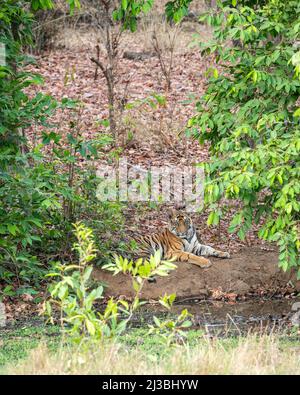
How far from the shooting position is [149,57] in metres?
20.0

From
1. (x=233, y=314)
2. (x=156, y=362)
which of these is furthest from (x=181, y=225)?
(x=156, y=362)

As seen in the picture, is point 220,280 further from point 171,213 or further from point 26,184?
point 26,184

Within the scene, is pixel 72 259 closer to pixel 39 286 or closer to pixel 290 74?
pixel 39 286

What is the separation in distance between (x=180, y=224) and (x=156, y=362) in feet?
20.5

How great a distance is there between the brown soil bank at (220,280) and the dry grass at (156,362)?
439 cm

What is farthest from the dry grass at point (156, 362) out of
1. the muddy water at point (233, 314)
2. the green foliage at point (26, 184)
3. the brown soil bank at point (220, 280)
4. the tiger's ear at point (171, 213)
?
the tiger's ear at point (171, 213)

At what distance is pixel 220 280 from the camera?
11461mm

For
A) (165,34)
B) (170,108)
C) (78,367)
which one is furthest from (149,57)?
(78,367)

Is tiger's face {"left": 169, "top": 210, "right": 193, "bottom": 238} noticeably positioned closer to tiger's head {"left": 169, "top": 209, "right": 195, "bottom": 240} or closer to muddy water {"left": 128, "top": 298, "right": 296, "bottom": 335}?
tiger's head {"left": 169, "top": 209, "right": 195, "bottom": 240}

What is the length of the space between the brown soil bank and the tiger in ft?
0.82

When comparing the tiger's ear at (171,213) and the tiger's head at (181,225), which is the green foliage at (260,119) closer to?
the tiger's head at (181,225)

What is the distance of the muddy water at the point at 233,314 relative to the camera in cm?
960

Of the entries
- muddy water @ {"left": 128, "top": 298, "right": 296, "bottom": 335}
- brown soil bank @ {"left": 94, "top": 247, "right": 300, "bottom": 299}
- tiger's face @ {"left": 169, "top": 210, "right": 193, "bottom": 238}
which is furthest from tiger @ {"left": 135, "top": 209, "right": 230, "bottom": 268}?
muddy water @ {"left": 128, "top": 298, "right": 296, "bottom": 335}

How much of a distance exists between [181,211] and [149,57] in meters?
7.78
